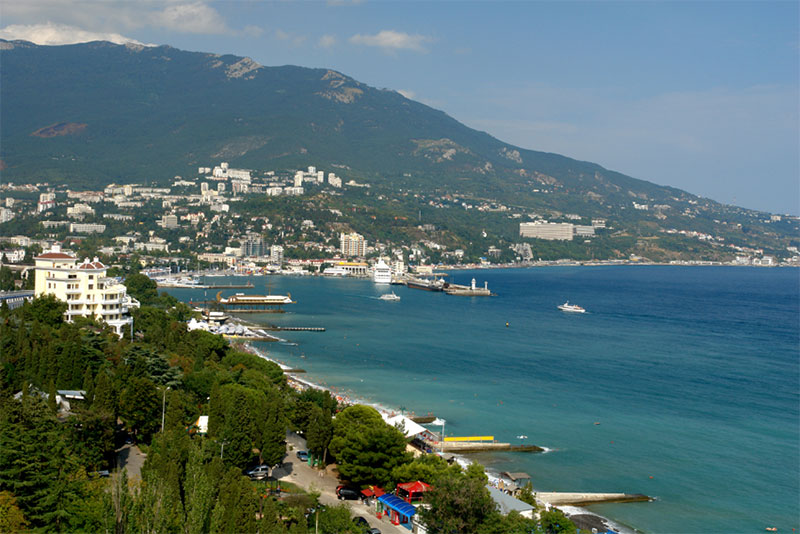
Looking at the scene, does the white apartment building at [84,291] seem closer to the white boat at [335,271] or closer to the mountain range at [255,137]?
the white boat at [335,271]

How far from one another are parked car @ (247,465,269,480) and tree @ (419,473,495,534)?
3.78 m

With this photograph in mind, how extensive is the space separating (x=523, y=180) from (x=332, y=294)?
12401 centimetres

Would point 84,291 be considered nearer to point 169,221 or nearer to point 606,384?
point 606,384

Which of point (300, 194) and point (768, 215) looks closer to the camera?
point (300, 194)

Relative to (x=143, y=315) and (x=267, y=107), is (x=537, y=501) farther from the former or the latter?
(x=267, y=107)

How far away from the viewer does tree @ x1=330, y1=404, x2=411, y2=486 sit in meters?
14.2

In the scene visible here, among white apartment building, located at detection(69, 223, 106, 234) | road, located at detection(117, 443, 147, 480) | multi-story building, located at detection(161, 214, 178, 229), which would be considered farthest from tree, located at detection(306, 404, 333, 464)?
multi-story building, located at detection(161, 214, 178, 229)

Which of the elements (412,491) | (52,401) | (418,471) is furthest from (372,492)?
(52,401)

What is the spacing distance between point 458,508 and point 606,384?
57.3 ft

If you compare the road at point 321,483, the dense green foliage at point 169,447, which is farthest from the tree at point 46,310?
the road at point 321,483

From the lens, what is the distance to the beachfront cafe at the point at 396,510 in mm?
12789

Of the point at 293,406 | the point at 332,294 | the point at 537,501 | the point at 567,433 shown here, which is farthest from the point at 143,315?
the point at 332,294

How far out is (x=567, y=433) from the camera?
2069cm

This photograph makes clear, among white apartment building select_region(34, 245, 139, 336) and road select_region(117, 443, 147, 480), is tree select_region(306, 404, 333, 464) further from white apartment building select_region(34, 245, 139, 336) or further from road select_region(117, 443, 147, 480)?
white apartment building select_region(34, 245, 139, 336)
